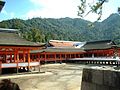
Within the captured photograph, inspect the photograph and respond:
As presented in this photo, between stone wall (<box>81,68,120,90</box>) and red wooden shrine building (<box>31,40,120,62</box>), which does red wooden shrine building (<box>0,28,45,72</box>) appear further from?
Result: red wooden shrine building (<box>31,40,120,62</box>)

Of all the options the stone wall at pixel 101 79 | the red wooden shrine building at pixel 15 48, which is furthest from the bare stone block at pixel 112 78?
the red wooden shrine building at pixel 15 48

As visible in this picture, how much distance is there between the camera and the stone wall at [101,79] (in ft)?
28.5

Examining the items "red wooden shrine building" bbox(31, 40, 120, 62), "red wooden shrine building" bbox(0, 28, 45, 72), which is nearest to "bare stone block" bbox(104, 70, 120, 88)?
"red wooden shrine building" bbox(0, 28, 45, 72)

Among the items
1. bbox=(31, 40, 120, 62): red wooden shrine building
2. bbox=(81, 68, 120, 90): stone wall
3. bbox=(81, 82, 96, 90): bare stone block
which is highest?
bbox=(81, 68, 120, 90): stone wall

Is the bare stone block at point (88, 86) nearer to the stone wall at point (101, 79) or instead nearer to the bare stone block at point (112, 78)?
the stone wall at point (101, 79)

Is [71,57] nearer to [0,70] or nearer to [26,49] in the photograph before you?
[26,49]

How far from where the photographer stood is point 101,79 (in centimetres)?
944

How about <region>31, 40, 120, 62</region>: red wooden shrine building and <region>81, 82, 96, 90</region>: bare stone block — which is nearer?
<region>81, 82, 96, 90</region>: bare stone block

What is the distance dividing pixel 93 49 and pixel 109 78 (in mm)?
44845

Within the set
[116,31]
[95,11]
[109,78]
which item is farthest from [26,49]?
[116,31]

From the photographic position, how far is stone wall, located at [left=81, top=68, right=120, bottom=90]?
8688 mm

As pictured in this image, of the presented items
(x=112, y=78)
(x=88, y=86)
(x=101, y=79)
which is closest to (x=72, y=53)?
(x=88, y=86)

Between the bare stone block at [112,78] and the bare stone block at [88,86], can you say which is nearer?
the bare stone block at [112,78]

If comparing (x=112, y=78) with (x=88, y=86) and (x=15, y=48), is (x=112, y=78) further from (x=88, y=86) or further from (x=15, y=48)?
(x=15, y=48)
